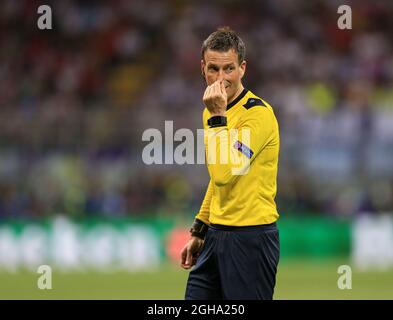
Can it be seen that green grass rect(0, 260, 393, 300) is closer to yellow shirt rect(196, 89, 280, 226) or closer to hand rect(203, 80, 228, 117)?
yellow shirt rect(196, 89, 280, 226)

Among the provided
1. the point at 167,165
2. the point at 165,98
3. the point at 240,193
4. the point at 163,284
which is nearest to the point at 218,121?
the point at 240,193

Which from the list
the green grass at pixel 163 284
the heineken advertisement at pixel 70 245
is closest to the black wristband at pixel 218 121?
the green grass at pixel 163 284

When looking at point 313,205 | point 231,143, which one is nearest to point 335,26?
point 313,205

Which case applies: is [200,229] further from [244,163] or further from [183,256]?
[244,163]

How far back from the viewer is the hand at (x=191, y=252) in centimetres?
586

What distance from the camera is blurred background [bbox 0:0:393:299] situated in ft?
49.1

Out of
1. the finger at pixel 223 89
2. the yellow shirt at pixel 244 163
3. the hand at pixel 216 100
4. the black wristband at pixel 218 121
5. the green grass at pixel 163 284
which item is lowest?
the green grass at pixel 163 284

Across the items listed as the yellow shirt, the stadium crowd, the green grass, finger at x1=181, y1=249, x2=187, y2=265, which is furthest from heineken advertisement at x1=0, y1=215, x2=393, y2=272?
the yellow shirt

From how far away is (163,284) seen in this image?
42.9ft

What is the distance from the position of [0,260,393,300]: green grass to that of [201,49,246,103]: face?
246 inches

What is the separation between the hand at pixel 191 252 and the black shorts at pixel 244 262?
12.0 inches

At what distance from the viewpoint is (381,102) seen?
17.2m

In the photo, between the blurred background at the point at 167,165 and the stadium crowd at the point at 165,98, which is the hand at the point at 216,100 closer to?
the blurred background at the point at 167,165
